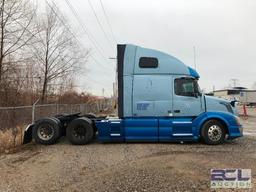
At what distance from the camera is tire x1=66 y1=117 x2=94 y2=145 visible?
48.2 feet

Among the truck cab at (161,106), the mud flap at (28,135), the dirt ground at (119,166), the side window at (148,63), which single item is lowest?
the dirt ground at (119,166)

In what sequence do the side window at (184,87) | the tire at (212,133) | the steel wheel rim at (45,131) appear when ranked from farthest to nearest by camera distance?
the side window at (184,87) < the steel wheel rim at (45,131) < the tire at (212,133)

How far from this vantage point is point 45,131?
48.6 ft

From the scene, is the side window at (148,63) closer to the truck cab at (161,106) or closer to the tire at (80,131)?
the truck cab at (161,106)

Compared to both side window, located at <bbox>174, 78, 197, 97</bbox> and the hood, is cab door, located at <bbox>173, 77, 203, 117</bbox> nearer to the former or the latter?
side window, located at <bbox>174, 78, 197, 97</bbox>

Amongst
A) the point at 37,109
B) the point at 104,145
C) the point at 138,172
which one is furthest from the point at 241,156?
the point at 37,109

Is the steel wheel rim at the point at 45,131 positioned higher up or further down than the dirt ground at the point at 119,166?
higher up

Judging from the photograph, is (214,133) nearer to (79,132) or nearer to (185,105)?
(185,105)

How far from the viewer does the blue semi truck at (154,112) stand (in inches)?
576

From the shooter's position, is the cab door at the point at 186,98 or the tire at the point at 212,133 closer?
the tire at the point at 212,133

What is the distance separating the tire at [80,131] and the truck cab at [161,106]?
36 centimetres

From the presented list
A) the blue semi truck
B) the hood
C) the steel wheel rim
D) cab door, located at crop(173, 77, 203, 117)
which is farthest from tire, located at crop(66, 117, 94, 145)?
the hood

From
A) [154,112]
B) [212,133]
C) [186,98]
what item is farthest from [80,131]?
[212,133]

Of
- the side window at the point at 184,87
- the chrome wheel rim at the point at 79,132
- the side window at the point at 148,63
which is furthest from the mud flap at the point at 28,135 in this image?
the side window at the point at 184,87
